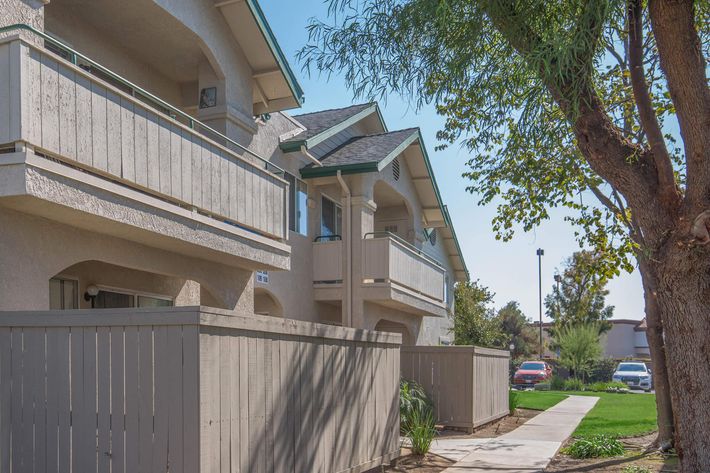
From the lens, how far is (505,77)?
884 cm

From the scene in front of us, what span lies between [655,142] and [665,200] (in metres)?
0.68

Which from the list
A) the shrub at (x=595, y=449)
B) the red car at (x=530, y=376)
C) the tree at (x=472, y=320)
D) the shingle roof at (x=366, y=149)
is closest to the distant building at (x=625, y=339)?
the red car at (x=530, y=376)

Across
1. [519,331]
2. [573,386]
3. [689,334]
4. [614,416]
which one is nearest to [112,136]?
[689,334]

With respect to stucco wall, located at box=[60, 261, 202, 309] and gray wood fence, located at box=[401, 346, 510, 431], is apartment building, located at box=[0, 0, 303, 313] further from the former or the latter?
gray wood fence, located at box=[401, 346, 510, 431]

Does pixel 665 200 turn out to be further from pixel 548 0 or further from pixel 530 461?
pixel 530 461

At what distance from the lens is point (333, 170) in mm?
16719

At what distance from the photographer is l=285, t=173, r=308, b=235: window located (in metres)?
16.2

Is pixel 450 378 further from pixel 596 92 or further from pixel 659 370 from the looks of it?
pixel 596 92

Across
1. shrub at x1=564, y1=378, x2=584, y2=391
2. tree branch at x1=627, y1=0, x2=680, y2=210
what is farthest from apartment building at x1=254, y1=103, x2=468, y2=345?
shrub at x1=564, y1=378, x2=584, y2=391

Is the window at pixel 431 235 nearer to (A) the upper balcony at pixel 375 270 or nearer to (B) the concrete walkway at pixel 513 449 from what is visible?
(A) the upper balcony at pixel 375 270

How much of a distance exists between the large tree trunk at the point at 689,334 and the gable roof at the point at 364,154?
370 inches

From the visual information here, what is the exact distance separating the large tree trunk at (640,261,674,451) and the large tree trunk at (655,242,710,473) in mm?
4484

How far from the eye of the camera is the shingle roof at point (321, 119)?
1692cm

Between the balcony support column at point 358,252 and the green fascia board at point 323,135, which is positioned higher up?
the green fascia board at point 323,135
